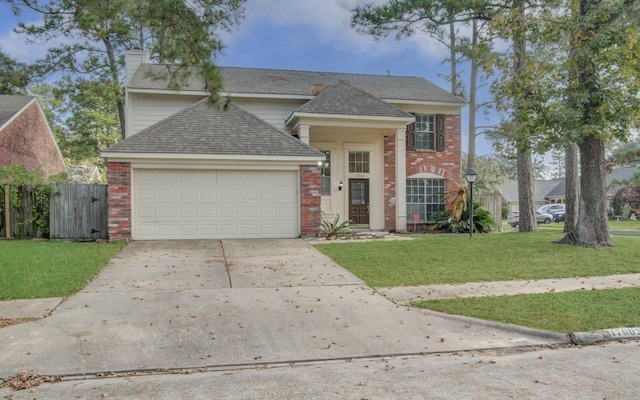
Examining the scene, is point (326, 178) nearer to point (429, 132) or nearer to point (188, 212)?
point (429, 132)

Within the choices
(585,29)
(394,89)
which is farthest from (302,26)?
(585,29)

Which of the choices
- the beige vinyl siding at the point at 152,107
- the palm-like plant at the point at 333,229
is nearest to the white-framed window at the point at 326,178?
the palm-like plant at the point at 333,229

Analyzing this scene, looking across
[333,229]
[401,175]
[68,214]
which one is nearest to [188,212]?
[68,214]

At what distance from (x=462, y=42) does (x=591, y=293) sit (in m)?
17.1

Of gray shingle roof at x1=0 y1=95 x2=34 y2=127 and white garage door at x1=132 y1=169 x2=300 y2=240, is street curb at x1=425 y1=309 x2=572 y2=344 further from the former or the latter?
gray shingle roof at x1=0 y1=95 x2=34 y2=127

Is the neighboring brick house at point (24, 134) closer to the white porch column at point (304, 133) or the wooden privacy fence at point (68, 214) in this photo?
the wooden privacy fence at point (68, 214)

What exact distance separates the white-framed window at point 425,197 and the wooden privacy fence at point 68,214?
1046 centimetres

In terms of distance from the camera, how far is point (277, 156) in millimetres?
13562

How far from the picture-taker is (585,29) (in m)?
10.8

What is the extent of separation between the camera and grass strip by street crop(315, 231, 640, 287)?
8680 mm

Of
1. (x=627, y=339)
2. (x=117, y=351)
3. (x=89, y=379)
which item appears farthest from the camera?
(x=627, y=339)

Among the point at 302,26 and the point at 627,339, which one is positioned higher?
the point at 302,26

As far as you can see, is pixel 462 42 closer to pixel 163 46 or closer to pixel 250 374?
pixel 163 46

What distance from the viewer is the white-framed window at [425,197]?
17156mm
